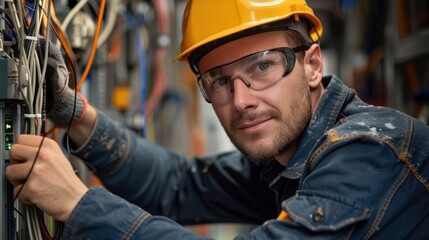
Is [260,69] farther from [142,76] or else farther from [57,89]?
[142,76]

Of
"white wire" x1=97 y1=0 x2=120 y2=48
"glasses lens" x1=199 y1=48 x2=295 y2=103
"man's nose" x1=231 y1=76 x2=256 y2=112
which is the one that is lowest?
"man's nose" x1=231 y1=76 x2=256 y2=112

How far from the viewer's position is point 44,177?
1.12m

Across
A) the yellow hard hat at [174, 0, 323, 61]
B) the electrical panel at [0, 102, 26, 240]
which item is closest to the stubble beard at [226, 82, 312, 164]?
the yellow hard hat at [174, 0, 323, 61]

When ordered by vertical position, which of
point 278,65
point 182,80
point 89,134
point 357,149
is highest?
point 278,65

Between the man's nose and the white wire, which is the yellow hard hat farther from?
the white wire

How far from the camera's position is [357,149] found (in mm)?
1188

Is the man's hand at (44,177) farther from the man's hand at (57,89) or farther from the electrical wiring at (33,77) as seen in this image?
the man's hand at (57,89)

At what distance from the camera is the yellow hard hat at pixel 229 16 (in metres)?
1.47

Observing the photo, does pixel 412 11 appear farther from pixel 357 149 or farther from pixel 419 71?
pixel 357 149

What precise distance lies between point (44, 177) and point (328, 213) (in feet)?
2.11

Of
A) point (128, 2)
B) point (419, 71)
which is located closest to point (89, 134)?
point (128, 2)

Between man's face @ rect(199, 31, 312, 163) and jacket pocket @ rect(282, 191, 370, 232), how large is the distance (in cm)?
36

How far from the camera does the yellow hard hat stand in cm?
147

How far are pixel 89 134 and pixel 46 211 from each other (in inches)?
24.6
